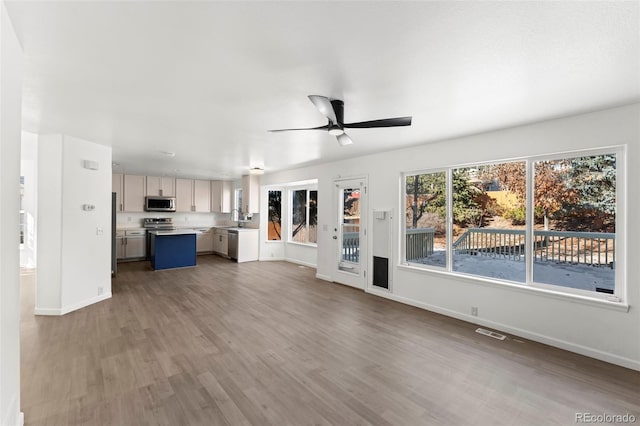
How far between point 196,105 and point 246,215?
6.12 m

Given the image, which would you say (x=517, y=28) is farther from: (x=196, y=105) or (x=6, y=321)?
(x=6, y=321)

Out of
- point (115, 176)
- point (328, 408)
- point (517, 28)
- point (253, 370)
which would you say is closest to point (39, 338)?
point (253, 370)

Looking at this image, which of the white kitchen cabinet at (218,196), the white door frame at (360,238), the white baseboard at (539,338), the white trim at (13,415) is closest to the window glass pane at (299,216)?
the white door frame at (360,238)

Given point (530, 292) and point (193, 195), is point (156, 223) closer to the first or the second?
point (193, 195)

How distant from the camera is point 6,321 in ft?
5.28

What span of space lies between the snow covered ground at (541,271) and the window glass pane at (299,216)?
13.8 feet

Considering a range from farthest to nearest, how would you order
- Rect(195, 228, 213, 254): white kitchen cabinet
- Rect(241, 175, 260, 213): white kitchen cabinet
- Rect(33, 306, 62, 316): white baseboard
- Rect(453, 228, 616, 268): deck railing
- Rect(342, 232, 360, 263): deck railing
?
Rect(195, 228, 213, 254): white kitchen cabinet → Rect(241, 175, 260, 213): white kitchen cabinet → Rect(342, 232, 360, 263): deck railing → Rect(33, 306, 62, 316): white baseboard → Rect(453, 228, 616, 268): deck railing

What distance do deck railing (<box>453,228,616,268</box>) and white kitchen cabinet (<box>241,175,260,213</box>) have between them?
5637 mm

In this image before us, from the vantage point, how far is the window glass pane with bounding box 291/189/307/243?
7.99 metres

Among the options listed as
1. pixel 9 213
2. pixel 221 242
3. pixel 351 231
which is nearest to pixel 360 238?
pixel 351 231

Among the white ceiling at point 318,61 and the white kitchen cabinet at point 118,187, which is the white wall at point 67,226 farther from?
the white kitchen cabinet at point 118,187

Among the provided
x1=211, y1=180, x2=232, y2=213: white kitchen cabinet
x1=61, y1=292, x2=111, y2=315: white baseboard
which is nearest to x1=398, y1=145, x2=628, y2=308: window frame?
x1=61, y1=292, x2=111, y2=315: white baseboard

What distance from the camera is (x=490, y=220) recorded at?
3951mm
